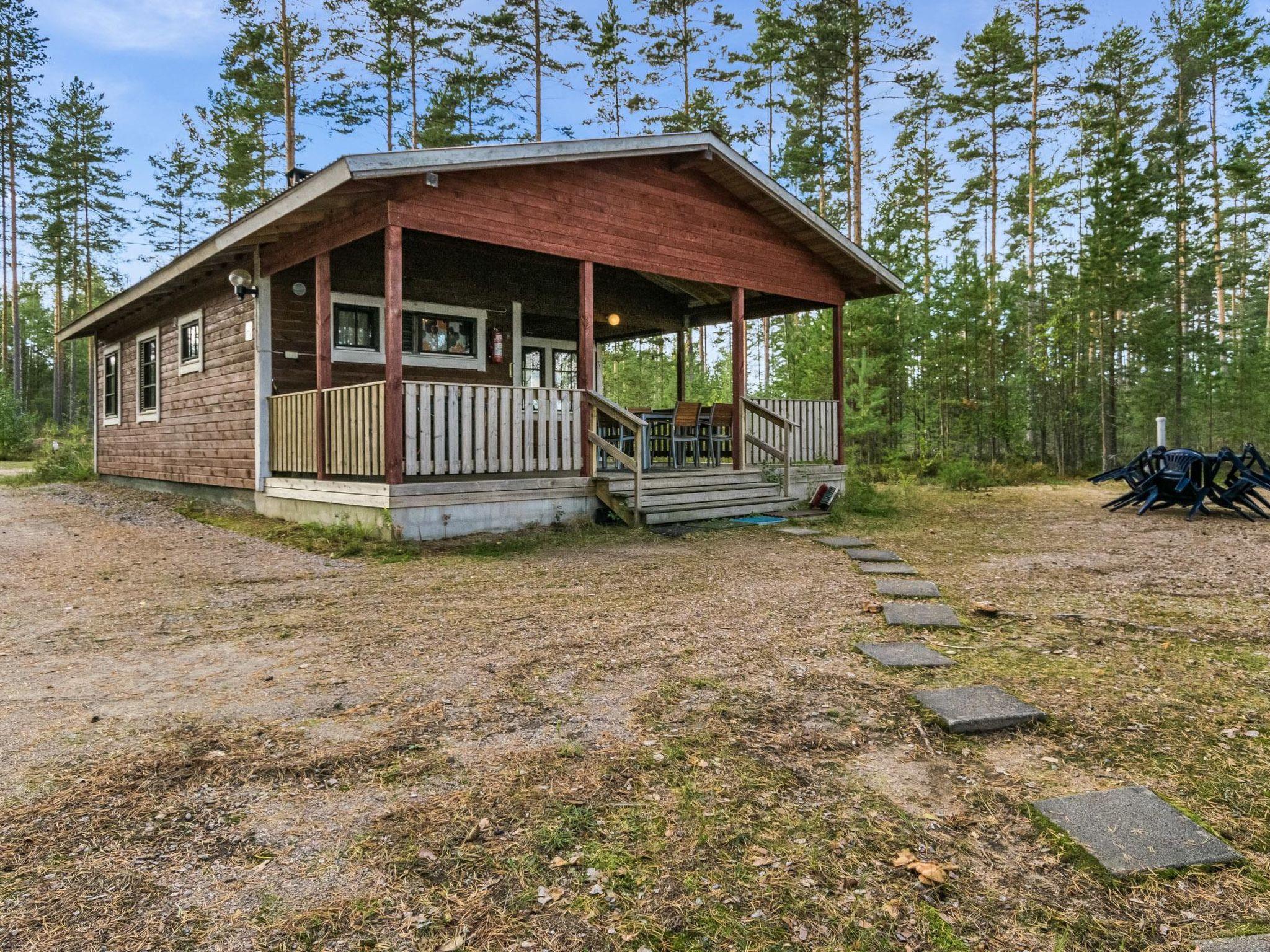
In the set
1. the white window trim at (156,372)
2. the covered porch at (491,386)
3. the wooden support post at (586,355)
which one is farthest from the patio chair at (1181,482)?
the white window trim at (156,372)

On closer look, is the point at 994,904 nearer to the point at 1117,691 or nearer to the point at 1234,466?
the point at 1117,691

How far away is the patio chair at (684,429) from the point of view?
996 centimetres

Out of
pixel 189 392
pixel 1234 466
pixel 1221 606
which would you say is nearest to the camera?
pixel 1221 606

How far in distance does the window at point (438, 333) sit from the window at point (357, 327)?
397 millimetres

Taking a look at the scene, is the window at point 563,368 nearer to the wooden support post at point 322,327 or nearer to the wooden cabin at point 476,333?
the wooden cabin at point 476,333

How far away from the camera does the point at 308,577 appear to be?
18.4ft

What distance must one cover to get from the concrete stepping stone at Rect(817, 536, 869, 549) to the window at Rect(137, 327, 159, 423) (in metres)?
11.0

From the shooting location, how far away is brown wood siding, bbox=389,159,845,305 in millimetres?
7172

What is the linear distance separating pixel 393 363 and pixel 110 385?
426 inches

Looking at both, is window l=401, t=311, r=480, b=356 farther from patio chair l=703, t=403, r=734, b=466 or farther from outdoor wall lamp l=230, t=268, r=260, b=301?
patio chair l=703, t=403, r=734, b=466

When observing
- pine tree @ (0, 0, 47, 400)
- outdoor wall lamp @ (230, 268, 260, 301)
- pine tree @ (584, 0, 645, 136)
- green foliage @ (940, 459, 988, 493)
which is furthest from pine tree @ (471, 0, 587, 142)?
pine tree @ (0, 0, 47, 400)

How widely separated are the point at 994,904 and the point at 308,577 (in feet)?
17.1

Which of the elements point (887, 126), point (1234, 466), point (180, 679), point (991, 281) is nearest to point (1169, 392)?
point (991, 281)

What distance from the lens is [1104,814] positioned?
6.35 ft
